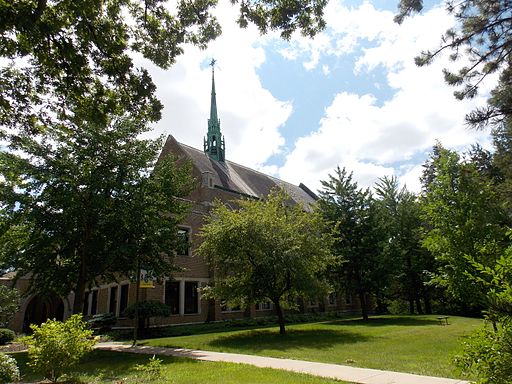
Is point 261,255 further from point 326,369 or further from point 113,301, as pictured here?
point 113,301

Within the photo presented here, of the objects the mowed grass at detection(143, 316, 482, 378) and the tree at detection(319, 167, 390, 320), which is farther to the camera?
the tree at detection(319, 167, 390, 320)

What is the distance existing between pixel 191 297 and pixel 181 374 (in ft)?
58.3

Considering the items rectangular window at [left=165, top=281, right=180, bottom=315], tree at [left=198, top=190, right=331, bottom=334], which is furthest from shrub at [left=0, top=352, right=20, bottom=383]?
rectangular window at [left=165, top=281, right=180, bottom=315]

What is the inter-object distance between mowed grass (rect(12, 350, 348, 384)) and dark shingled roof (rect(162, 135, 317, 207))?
794 inches

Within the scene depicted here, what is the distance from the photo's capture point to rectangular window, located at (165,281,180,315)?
24.4 m

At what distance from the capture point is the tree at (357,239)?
25953mm

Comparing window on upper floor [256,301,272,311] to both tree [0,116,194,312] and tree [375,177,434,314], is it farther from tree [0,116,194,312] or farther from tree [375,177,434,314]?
tree [0,116,194,312]

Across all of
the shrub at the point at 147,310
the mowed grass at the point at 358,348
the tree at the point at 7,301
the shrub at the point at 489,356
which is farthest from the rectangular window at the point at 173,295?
the shrub at the point at 489,356

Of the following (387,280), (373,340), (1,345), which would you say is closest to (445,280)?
(373,340)

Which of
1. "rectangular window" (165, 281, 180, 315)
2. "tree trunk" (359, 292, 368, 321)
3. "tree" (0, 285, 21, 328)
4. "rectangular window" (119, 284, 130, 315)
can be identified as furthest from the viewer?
"tree trunk" (359, 292, 368, 321)

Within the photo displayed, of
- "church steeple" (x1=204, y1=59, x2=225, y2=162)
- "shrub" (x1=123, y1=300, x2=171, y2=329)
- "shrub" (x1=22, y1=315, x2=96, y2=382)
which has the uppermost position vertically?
"church steeple" (x1=204, y1=59, x2=225, y2=162)

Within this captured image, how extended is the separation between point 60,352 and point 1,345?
15.8 m

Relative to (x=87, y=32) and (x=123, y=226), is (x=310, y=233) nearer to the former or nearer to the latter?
(x=123, y=226)

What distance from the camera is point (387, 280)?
2641 centimetres
